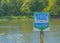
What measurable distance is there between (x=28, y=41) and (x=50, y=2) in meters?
41.3

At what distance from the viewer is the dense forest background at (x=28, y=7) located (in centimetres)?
5681

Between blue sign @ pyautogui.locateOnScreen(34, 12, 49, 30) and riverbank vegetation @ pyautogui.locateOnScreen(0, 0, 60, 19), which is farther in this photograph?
riverbank vegetation @ pyautogui.locateOnScreen(0, 0, 60, 19)

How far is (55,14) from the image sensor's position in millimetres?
55031

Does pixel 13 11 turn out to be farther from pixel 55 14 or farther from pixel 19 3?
pixel 55 14

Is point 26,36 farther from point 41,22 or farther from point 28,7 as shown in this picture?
point 28,7

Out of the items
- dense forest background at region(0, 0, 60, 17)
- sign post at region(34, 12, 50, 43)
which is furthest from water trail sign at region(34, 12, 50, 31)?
dense forest background at region(0, 0, 60, 17)

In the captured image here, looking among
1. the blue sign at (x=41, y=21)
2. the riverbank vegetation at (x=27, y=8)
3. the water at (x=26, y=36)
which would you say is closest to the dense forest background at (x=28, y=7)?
the riverbank vegetation at (x=27, y=8)

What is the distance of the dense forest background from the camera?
186 feet

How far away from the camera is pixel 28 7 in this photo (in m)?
59.3

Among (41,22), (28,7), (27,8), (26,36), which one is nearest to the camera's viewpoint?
(41,22)

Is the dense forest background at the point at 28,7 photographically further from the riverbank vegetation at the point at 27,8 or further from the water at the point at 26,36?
the water at the point at 26,36

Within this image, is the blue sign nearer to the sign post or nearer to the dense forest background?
the sign post

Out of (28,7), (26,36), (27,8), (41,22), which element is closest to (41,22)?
(41,22)

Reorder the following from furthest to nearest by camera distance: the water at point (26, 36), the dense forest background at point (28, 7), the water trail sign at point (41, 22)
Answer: the dense forest background at point (28, 7) → the water at point (26, 36) → the water trail sign at point (41, 22)
